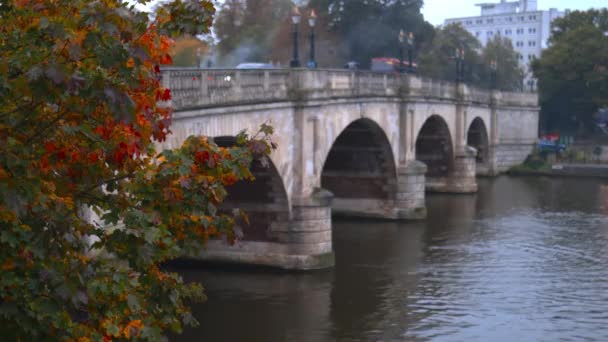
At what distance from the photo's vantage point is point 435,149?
169 ft

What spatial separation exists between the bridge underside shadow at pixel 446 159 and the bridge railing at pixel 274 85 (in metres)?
7.95

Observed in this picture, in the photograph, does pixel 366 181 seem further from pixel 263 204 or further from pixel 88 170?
pixel 88 170

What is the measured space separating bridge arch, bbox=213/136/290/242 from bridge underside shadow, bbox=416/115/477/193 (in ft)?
79.2

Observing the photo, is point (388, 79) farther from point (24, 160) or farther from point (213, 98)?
point (24, 160)

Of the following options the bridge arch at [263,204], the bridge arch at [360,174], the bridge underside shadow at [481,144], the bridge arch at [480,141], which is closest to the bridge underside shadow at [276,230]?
the bridge arch at [263,204]

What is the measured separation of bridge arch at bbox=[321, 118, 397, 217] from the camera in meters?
39.1

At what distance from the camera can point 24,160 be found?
712 cm

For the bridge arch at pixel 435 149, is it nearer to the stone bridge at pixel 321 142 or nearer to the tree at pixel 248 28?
the stone bridge at pixel 321 142

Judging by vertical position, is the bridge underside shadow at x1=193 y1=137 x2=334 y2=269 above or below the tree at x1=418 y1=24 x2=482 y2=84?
below

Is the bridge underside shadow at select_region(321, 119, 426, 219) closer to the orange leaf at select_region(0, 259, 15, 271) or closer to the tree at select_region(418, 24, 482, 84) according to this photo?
the orange leaf at select_region(0, 259, 15, 271)

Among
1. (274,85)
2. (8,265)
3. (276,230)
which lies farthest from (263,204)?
(8,265)

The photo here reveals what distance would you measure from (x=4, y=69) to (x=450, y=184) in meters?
45.7

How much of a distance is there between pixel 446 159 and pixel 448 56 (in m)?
40.7

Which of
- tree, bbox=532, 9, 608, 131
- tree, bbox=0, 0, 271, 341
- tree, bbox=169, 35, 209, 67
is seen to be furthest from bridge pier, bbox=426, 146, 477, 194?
tree, bbox=0, 0, 271, 341
